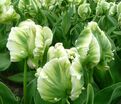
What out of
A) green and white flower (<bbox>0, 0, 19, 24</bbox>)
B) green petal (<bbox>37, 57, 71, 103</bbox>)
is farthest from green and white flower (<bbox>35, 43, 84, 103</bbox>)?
green and white flower (<bbox>0, 0, 19, 24</bbox>)

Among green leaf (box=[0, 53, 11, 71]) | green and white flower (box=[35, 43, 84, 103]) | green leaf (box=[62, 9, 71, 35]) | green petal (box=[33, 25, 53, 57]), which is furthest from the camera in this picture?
green leaf (box=[62, 9, 71, 35])

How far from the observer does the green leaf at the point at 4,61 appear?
144cm

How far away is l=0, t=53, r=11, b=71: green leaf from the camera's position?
4.73ft

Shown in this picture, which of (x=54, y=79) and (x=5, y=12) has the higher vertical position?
(x=54, y=79)

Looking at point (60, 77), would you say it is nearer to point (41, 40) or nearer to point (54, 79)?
point (54, 79)

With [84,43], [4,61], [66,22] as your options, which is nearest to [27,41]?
[84,43]

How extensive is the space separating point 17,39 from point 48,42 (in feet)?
0.27

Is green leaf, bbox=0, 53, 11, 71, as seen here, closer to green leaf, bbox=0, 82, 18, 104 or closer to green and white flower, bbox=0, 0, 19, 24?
green and white flower, bbox=0, 0, 19, 24

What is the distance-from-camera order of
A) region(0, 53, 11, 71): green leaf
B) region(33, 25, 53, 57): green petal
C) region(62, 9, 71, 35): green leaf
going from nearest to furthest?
region(33, 25, 53, 57): green petal
region(0, 53, 11, 71): green leaf
region(62, 9, 71, 35): green leaf

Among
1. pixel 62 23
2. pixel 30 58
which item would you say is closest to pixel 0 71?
pixel 62 23

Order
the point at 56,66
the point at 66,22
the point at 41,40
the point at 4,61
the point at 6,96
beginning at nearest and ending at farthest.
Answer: the point at 56,66, the point at 41,40, the point at 6,96, the point at 4,61, the point at 66,22

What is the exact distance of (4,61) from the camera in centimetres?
147

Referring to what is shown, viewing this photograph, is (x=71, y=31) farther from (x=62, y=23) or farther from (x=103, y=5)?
(x=103, y=5)

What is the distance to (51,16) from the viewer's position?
186 centimetres
